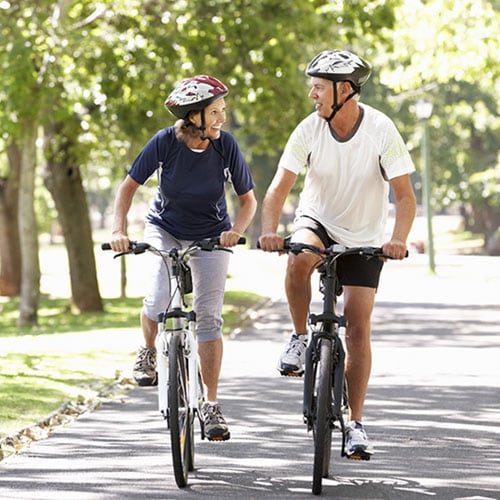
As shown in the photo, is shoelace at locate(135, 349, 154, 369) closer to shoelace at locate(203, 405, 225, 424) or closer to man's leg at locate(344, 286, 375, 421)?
shoelace at locate(203, 405, 225, 424)

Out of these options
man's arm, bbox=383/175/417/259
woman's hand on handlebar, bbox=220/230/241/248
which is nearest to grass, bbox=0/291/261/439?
woman's hand on handlebar, bbox=220/230/241/248

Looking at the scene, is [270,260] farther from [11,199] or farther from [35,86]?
[35,86]

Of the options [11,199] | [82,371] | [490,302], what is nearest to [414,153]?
[11,199]

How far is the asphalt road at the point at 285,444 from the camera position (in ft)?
23.9

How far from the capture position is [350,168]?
7266mm

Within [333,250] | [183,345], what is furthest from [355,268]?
[183,345]

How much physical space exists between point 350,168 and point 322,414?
1.21m

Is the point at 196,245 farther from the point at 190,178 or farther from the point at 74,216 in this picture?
the point at 74,216

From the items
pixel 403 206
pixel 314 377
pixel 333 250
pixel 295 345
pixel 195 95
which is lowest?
pixel 314 377

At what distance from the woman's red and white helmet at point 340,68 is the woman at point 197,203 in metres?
0.52

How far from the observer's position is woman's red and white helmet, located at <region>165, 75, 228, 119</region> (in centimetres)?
734

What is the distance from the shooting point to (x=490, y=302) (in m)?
24.4

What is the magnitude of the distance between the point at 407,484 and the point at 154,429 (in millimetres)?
2531

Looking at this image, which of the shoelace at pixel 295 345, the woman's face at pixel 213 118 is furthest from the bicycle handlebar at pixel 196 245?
the shoelace at pixel 295 345
